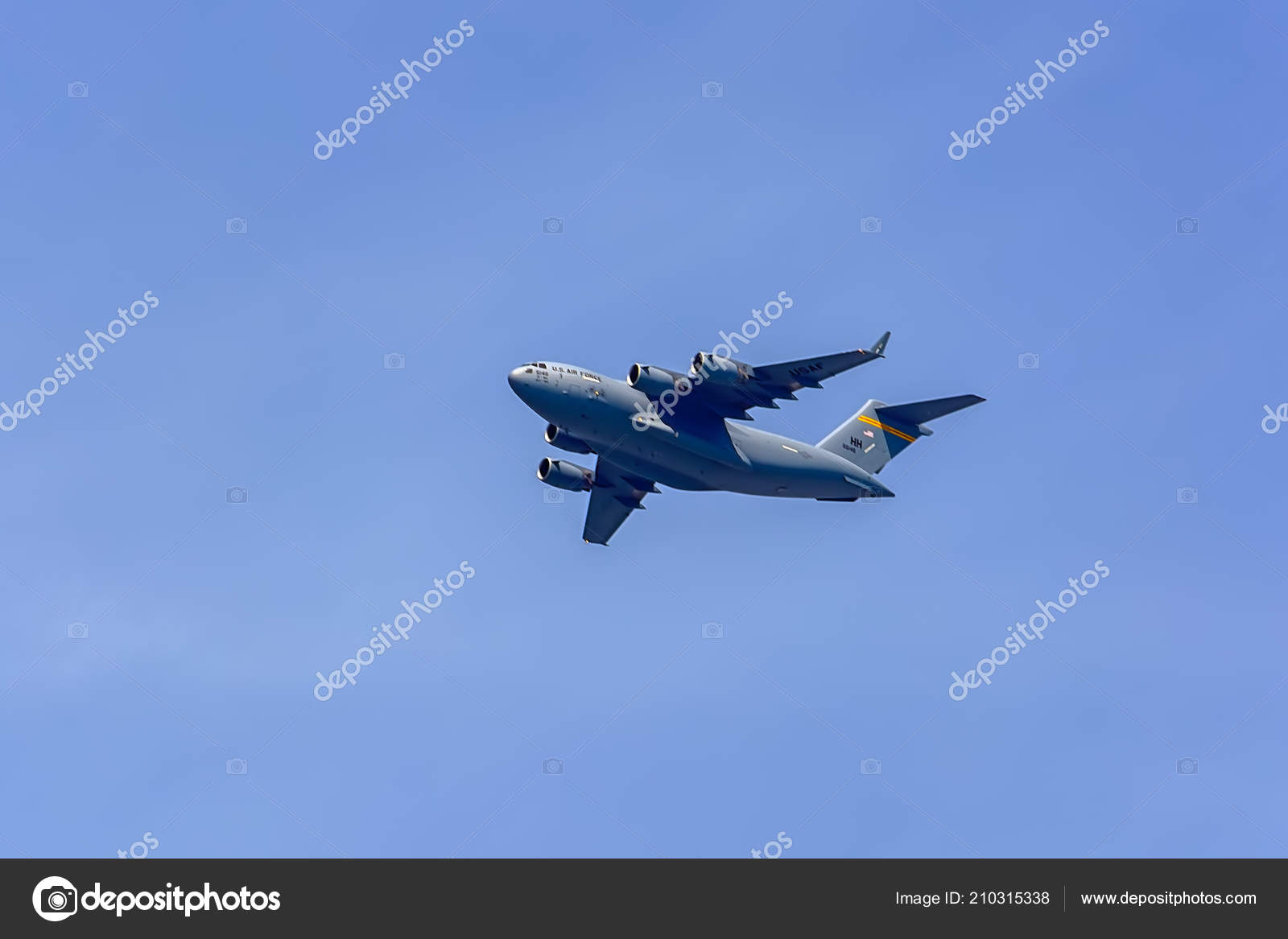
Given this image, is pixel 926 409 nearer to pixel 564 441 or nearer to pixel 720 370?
pixel 720 370

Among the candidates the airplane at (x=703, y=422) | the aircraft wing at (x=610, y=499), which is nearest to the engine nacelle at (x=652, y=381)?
the airplane at (x=703, y=422)

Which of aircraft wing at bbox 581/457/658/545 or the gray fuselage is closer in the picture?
the gray fuselage

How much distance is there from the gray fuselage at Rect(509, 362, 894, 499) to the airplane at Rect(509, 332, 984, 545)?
3cm

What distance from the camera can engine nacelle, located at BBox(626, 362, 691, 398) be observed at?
1768 inches

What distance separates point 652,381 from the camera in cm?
4500

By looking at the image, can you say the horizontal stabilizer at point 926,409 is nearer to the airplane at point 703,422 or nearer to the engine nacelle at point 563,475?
the airplane at point 703,422

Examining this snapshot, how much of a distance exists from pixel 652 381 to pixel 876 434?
1170 cm

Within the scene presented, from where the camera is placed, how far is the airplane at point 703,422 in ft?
144

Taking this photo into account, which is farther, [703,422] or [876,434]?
[876,434]

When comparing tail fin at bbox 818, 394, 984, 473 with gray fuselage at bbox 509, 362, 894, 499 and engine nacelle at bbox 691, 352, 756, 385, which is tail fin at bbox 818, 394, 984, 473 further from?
engine nacelle at bbox 691, 352, 756, 385

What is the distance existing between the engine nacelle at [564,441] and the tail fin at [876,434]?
9089mm

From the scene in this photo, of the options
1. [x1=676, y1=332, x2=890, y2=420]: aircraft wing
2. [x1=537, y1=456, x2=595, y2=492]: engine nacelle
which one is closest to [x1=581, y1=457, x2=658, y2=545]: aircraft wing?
[x1=537, y1=456, x2=595, y2=492]: engine nacelle
